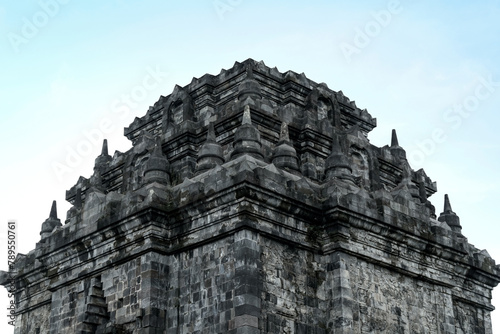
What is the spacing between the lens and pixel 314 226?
71.7 ft

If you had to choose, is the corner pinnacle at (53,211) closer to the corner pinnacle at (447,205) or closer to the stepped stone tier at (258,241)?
the stepped stone tier at (258,241)

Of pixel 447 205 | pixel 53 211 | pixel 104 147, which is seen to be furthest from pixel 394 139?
pixel 53 211

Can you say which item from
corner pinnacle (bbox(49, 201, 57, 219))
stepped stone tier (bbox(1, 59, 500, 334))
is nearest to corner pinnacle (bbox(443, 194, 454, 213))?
stepped stone tier (bbox(1, 59, 500, 334))

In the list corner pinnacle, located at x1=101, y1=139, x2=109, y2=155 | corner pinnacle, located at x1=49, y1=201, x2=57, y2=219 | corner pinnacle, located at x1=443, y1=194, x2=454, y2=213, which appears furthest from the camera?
corner pinnacle, located at x1=101, y1=139, x2=109, y2=155

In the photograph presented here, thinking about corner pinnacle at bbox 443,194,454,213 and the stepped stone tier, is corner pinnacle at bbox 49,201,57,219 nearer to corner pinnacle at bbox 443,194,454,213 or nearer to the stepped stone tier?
the stepped stone tier

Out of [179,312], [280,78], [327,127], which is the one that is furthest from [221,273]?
[280,78]

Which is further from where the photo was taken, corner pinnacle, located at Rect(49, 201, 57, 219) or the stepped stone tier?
corner pinnacle, located at Rect(49, 201, 57, 219)

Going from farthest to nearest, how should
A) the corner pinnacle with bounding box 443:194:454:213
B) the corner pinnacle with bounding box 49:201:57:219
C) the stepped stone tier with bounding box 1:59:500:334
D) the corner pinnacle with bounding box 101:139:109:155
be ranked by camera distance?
the corner pinnacle with bounding box 101:139:109:155
the corner pinnacle with bounding box 49:201:57:219
the corner pinnacle with bounding box 443:194:454:213
the stepped stone tier with bounding box 1:59:500:334

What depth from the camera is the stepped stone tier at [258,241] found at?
20391 millimetres

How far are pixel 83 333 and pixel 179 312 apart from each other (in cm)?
348

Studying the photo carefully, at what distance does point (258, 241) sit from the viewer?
20266mm

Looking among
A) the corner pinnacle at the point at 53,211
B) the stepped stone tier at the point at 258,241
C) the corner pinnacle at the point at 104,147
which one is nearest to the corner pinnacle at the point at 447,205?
the stepped stone tier at the point at 258,241

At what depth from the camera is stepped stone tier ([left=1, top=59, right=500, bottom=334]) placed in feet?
66.9

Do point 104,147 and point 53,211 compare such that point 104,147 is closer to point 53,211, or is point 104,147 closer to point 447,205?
point 53,211
